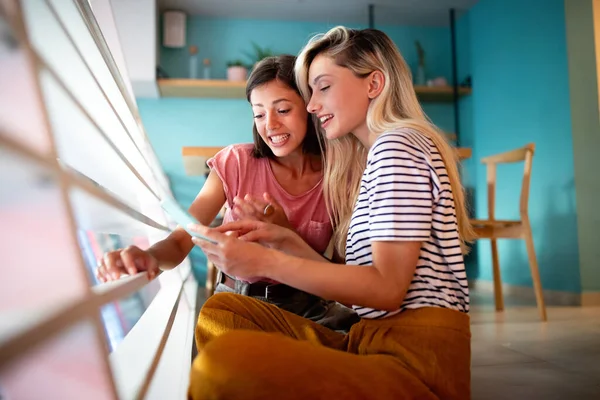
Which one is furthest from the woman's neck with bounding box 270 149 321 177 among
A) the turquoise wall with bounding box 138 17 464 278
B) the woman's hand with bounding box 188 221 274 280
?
the turquoise wall with bounding box 138 17 464 278

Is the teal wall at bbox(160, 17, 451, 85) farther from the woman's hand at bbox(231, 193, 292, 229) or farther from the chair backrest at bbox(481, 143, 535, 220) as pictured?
the woman's hand at bbox(231, 193, 292, 229)

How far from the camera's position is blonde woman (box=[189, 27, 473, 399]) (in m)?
0.67

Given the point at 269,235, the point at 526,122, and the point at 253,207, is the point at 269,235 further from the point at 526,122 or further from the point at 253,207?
the point at 526,122

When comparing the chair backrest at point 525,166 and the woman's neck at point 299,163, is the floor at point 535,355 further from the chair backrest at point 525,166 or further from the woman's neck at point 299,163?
the woman's neck at point 299,163

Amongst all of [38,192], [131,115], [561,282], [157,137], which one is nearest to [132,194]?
[131,115]

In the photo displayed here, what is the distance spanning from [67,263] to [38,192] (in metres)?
0.06

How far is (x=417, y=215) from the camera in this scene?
794 mm

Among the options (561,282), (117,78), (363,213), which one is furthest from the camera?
(561,282)

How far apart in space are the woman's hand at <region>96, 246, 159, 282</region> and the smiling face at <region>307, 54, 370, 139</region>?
1.58ft

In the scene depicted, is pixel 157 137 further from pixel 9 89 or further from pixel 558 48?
pixel 9 89

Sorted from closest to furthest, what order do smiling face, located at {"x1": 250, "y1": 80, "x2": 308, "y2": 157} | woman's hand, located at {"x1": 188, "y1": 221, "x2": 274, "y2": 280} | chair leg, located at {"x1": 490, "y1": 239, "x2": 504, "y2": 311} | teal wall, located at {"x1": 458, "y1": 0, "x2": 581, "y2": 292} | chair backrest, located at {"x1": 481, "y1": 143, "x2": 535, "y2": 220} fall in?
woman's hand, located at {"x1": 188, "y1": 221, "x2": 274, "y2": 280} → smiling face, located at {"x1": 250, "y1": 80, "x2": 308, "y2": 157} → chair backrest, located at {"x1": 481, "y1": 143, "x2": 535, "y2": 220} → chair leg, located at {"x1": 490, "y1": 239, "x2": 504, "y2": 311} → teal wall, located at {"x1": 458, "y1": 0, "x2": 581, "y2": 292}

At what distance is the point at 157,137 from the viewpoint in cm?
442

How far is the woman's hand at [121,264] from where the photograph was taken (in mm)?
766

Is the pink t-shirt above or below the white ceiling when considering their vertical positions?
below
